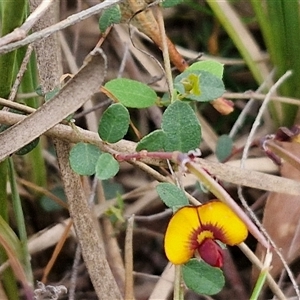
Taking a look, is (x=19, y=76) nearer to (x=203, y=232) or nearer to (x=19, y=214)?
(x=19, y=214)

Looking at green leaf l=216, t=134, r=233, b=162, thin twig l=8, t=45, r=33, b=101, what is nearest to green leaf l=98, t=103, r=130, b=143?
thin twig l=8, t=45, r=33, b=101

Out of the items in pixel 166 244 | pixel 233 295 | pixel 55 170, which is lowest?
pixel 233 295

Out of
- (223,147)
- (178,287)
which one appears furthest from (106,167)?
(223,147)

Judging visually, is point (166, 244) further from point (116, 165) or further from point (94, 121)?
point (94, 121)

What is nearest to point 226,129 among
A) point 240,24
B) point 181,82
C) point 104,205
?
point 240,24

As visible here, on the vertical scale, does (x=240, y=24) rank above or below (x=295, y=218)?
above

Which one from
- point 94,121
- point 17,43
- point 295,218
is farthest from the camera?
point 94,121

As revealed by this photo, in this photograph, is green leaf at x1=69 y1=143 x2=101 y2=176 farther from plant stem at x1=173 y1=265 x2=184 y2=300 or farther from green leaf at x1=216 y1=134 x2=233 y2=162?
green leaf at x1=216 y1=134 x2=233 y2=162
